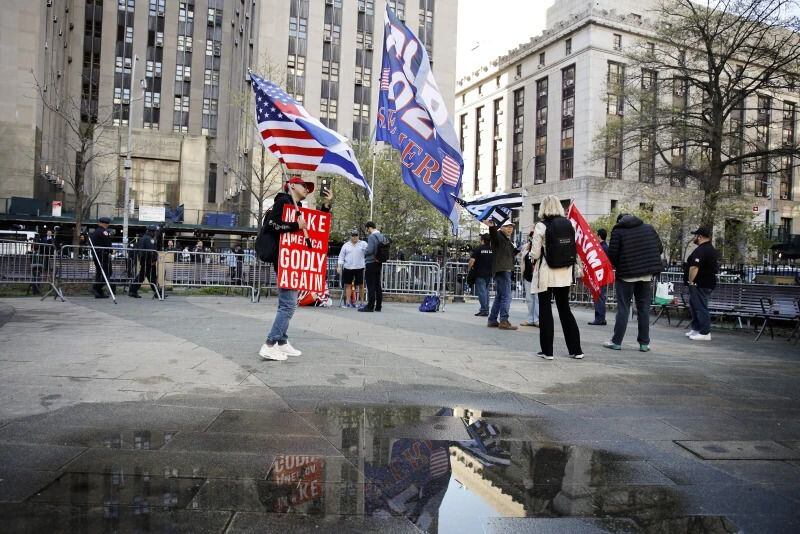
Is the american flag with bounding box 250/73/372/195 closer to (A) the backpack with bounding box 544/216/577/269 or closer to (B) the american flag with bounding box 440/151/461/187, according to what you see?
(B) the american flag with bounding box 440/151/461/187

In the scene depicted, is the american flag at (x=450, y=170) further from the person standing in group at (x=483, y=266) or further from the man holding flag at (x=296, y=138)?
the man holding flag at (x=296, y=138)

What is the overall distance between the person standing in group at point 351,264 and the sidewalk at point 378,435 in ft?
22.8

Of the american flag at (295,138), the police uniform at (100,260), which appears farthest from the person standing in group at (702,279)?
the police uniform at (100,260)

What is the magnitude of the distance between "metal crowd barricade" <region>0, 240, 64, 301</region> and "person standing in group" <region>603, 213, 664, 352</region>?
38.6 ft

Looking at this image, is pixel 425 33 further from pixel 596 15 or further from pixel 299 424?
pixel 299 424

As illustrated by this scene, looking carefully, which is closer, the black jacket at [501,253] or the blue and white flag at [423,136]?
the black jacket at [501,253]

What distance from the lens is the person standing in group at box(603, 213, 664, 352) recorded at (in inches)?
333

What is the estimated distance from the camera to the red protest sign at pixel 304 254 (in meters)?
6.50

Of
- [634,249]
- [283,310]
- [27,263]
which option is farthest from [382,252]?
[27,263]

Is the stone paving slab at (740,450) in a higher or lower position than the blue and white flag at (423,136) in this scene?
lower

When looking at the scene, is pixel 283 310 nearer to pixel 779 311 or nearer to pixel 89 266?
pixel 779 311

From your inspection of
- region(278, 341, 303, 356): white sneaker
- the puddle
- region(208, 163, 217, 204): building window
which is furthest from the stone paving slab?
region(208, 163, 217, 204): building window

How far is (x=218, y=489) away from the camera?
2.88m

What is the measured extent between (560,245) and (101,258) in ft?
38.9
